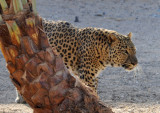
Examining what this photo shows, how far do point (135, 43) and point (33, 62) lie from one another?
816 centimetres

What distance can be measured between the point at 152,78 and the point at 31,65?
4876 millimetres

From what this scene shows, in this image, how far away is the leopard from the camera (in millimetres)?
5832

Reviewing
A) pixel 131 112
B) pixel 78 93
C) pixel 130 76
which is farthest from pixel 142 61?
pixel 78 93

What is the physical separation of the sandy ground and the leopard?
586 millimetres

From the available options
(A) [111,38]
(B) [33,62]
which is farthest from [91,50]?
(B) [33,62]

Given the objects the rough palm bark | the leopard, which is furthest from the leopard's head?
the rough palm bark

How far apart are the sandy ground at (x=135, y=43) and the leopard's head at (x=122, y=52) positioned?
1.76ft

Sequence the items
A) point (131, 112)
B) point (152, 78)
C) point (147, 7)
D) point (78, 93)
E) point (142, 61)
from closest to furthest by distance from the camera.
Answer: point (78, 93) → point (131, 112) → point (152, 78) → point (142, 61) → point (147, 7)

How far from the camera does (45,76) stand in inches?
124

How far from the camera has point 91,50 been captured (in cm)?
597

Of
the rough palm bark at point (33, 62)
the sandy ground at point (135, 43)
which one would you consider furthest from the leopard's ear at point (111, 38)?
the rough palm bark at point (33, 62)

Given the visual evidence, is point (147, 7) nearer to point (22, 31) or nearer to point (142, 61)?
point (142, 61)

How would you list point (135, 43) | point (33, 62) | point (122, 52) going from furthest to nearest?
1. point (135, 43)
2. point (122, 52)
3. point (33, 62)

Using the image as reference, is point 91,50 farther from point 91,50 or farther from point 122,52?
point 122,52
